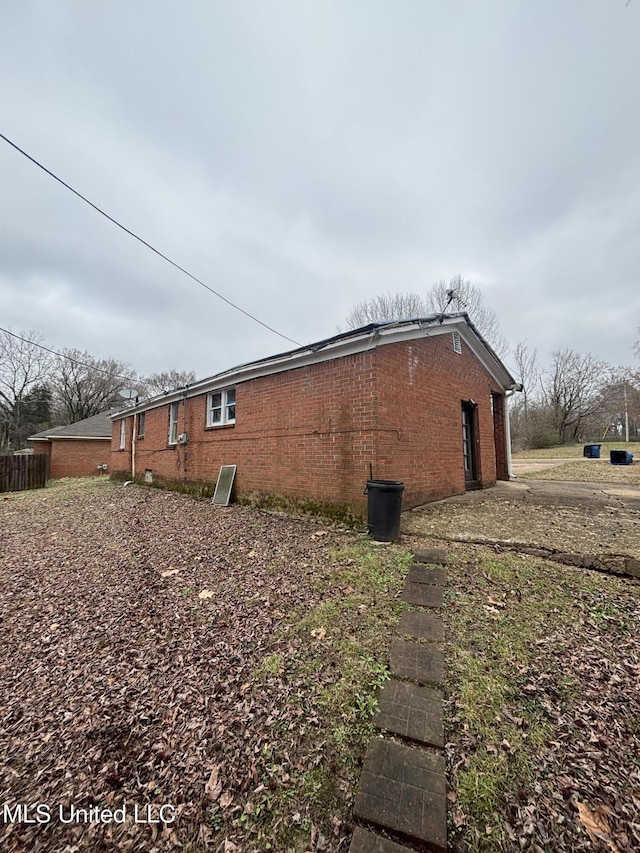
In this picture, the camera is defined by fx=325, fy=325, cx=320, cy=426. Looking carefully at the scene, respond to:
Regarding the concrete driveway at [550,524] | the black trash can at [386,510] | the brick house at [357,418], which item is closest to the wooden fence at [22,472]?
the brick house at [357,418]

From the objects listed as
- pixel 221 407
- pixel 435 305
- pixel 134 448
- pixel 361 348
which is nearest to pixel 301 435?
pixel 361 348

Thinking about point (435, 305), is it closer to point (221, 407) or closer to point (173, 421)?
point (221, 407)

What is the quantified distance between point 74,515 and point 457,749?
9.05 meters

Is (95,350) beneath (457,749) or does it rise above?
above

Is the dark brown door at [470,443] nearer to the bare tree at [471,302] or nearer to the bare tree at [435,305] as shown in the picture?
the bare tree at [435,305]

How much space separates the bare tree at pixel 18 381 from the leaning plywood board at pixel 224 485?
28.9 meters

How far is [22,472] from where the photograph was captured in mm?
15078

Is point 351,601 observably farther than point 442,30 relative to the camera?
No

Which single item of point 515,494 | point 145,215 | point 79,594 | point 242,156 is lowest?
point 79,594

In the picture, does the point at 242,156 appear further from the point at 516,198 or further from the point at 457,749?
the point at 457,749

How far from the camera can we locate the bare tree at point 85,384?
29359 millimetres

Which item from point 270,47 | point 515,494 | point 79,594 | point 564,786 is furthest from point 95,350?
point 564,786

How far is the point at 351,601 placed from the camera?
3047 millimetres

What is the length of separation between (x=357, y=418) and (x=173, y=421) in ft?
25.7
